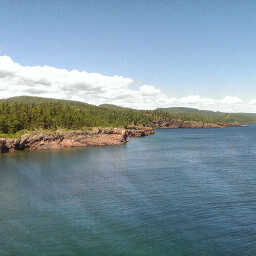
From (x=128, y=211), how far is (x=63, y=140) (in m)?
84.6

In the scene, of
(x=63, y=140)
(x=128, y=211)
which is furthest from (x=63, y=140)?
(x=128, y=211)

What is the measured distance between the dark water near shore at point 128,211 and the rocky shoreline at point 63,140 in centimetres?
3913

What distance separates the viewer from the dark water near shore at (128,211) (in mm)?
29312

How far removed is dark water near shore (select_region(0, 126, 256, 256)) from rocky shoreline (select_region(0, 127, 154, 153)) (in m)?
39.1

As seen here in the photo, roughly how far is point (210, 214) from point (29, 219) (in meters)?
27.3

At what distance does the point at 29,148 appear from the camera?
109625 mm

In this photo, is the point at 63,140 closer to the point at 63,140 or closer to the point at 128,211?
the point at 63,140

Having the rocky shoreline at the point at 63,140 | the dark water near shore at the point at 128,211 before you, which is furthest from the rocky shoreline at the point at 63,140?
the dark water near shore at the point at 128,211

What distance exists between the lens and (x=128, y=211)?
38875 millimetres

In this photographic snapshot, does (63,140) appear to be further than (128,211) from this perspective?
Yes

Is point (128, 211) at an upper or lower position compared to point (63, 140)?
lower

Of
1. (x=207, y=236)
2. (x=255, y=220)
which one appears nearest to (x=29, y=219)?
(x=207, y=236)

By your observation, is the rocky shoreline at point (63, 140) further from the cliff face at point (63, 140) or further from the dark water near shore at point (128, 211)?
the dark water near shore at point (128, 211)

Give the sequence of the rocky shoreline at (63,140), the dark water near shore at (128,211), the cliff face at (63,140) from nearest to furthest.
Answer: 1. the dark water near shore at (128,211)
2. the rocky shoreline at (63,140)
3. the cliff face at (63,140)
